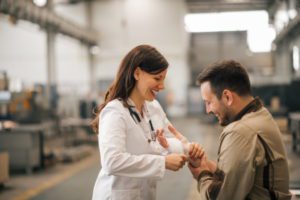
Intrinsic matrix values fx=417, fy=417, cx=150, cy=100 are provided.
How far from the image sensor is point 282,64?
1602cm

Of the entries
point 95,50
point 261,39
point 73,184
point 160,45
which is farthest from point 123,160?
point 261,39

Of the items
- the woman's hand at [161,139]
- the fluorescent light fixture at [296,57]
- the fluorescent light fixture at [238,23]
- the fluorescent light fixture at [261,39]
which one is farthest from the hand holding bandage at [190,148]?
the fluorescent light fixture at [238,23]

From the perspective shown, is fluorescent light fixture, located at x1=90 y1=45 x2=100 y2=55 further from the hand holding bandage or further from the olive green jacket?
the olive green jacket

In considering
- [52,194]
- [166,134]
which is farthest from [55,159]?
[166,134]

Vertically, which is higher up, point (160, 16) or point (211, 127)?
point (160, 16)

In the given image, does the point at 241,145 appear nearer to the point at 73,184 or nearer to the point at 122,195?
the point at 122,195

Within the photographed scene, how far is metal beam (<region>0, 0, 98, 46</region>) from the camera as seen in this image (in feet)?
28.7

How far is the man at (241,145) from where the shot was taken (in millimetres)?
1356

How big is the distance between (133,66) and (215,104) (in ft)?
1.09

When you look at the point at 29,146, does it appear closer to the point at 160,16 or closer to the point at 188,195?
the point at 188,195

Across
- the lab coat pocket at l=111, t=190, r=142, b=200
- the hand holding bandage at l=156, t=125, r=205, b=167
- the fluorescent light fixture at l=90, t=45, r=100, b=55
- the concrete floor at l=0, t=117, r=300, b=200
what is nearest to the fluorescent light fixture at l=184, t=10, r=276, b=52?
the fluorescent light fixture at l=90, t=45, r=100, b=55

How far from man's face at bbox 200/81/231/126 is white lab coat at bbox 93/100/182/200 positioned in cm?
26

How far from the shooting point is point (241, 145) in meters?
1.36

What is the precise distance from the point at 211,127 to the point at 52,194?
796 cm
